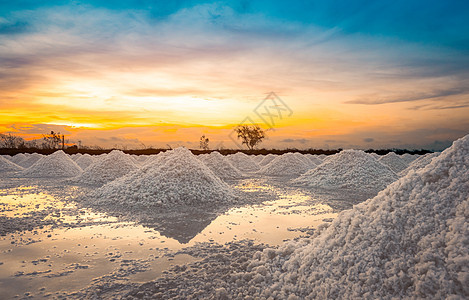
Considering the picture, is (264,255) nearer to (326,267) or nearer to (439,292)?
(326,267)

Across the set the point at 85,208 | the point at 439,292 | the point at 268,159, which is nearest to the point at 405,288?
the point at 439,292

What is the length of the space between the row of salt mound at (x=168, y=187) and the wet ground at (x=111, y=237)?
0.78 metres

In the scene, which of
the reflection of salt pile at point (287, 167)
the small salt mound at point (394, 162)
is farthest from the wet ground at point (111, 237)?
the small salt mound at point (394, 162)

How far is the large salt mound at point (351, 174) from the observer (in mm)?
10633

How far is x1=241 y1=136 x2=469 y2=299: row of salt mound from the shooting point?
2238mm

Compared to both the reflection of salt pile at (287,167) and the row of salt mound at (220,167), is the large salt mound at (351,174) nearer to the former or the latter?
the row of salt mound at (220,167)

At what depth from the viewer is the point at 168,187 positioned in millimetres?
7664

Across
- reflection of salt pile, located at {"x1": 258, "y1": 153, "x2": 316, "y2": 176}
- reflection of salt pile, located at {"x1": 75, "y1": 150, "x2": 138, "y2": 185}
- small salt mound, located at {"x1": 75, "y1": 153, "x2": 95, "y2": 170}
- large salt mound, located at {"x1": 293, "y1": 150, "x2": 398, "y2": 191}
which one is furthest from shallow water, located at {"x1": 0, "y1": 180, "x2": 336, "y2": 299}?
small salt mound, located at {"x1": 75, "y1": 153, "x2": 95, "y2": 170}

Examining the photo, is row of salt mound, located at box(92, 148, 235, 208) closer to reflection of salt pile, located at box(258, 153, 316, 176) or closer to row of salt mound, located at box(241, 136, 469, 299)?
row of salt mound, located at box(241, 136, 469, 299)

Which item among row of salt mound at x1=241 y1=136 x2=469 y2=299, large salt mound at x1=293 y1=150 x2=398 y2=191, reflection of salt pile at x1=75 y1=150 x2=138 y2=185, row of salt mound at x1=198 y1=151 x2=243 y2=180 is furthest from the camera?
row of salt mound at x1=198 y1=151 x2=243 y2=180

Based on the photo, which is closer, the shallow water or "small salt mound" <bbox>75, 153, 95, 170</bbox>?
the shallow water

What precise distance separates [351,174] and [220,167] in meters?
6.43

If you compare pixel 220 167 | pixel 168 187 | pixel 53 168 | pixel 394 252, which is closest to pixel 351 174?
pixel 220 167

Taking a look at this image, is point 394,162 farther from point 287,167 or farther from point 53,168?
point 53,168
